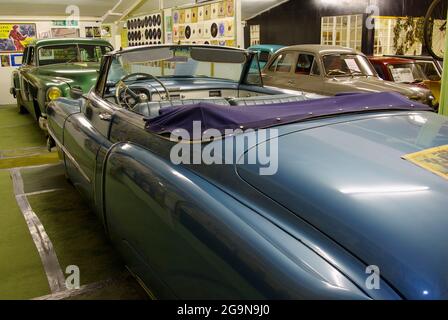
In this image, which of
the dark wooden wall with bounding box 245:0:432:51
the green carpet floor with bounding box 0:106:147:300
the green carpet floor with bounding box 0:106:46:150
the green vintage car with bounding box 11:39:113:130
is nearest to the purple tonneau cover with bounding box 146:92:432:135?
the green carpet floor with bounding box 0:106:147:300

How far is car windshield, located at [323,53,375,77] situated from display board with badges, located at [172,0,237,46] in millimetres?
1535

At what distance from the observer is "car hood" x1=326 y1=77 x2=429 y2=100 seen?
616 centimetres

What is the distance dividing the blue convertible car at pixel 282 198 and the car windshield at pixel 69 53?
507 cm

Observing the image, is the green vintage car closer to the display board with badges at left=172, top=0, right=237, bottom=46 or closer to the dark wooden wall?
the display board with badges at left=172, top=0, right=237, bottom=46

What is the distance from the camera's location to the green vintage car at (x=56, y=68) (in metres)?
5.80

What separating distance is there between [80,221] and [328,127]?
2.23 metres

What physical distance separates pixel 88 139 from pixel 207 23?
5443 mm

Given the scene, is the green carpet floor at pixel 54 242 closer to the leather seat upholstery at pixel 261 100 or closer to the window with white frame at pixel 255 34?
the leather seat upholstery at pixel 261 100

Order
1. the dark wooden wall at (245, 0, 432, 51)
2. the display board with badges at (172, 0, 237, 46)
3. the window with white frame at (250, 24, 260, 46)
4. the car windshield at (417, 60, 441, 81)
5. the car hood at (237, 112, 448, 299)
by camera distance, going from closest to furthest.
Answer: the car hood at (237, 112, 448, 299)
the display board with badges at (172, 0, 237, 46)
the car windshield at (417, 60, 441, 81)
the dark wooden wall at (245, 0, 432, 51)
the window with white frame at (250, 24, 260, 46)

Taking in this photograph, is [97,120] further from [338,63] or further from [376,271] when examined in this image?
[338,63]

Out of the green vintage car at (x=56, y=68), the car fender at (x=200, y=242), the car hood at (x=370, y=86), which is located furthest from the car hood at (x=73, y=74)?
the car fender at (x=200, y=242)

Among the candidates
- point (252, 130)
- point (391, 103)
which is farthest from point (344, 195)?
point (391, 103)

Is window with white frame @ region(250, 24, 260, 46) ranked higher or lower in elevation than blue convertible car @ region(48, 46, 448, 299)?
higher

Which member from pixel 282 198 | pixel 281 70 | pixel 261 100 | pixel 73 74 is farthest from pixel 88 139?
pixel 281 70
